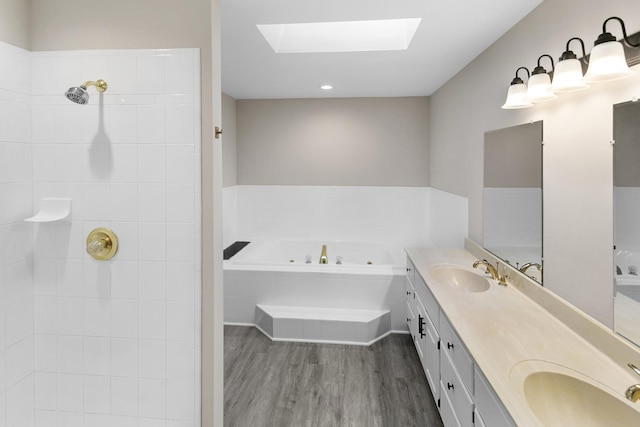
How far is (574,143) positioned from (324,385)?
214 centimetres

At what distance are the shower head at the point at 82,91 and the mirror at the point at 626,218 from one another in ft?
7.11

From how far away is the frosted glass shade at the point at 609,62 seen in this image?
4.32 feet

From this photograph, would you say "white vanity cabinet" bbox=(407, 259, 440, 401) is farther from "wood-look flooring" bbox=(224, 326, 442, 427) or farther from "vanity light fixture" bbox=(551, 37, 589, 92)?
"vanity light fixture" bbox=(551, 37, 589, 92)

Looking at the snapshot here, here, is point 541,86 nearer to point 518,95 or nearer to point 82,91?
point 518,95

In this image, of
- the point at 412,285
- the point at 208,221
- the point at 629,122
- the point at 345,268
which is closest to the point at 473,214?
the point at 412,285

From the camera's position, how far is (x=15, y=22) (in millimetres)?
1726

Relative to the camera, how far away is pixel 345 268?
3604 millimetres

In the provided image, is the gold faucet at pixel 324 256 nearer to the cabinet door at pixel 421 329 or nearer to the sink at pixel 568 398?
the cabinet door at pixel 421 329

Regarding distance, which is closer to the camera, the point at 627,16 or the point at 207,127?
the point at 627,16

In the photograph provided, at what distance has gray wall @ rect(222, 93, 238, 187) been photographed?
14.3ft

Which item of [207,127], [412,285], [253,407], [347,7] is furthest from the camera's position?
[412,285]

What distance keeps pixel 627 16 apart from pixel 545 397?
1.40 m

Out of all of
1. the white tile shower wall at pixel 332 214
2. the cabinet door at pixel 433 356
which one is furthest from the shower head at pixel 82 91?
the white tile shower wall at pixel 332 214

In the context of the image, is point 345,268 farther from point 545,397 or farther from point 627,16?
point 627,16
